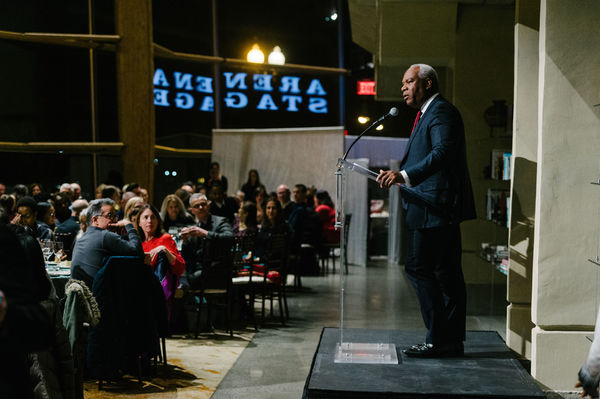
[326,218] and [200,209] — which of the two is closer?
[200,209]

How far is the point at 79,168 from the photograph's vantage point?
1285cm

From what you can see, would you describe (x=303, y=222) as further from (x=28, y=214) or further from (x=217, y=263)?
(x=28, y=214)

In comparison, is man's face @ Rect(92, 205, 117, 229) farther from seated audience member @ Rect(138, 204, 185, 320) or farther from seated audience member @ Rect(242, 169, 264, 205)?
seated audience member @ Rect(242, 169, 264, 205)

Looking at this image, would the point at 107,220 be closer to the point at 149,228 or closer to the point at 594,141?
the point at 149,228

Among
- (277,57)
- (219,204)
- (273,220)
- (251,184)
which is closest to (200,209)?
(273,220)

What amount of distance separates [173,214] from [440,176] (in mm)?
5001

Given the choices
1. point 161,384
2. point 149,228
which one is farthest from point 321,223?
point 161,384

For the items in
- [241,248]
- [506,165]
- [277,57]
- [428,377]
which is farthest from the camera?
[277,57]

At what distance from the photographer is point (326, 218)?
11539 millimetres

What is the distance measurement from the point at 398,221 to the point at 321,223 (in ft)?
6.96

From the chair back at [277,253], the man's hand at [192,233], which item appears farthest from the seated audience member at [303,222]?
the man's hand at [192,233]

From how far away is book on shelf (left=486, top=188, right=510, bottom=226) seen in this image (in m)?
6.99

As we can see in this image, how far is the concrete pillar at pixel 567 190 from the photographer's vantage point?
15.2ft

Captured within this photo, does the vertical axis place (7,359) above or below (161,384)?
above
